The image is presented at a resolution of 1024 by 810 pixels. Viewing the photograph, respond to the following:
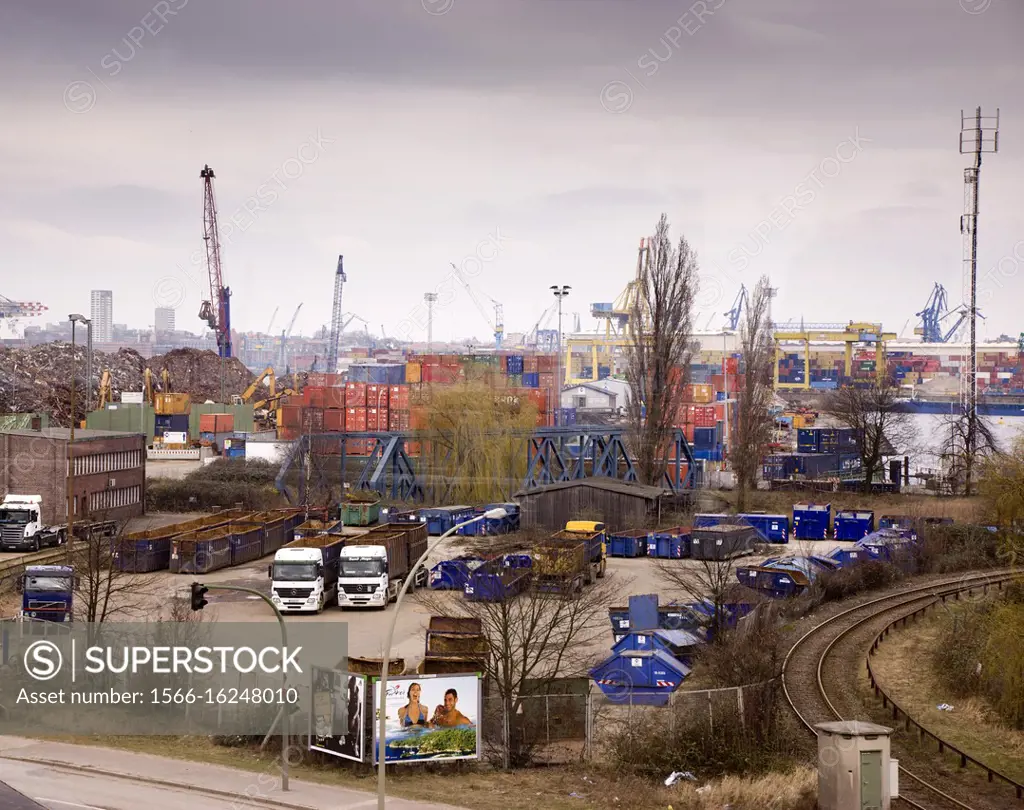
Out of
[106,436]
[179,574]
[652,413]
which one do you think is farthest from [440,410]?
[179,574]

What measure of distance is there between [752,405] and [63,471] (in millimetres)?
29203

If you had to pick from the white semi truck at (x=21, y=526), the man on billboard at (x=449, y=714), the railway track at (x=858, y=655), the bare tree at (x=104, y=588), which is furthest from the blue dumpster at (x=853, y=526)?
the man on billboard at (x=449, y=714)

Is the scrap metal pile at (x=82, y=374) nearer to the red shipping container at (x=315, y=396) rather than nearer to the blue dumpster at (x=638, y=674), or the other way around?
the red shipping container at (x=315, y=396)

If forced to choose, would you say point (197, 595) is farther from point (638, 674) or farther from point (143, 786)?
point (638, 674)

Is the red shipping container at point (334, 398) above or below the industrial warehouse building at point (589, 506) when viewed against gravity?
above

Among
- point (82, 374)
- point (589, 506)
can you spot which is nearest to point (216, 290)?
point (82, 374)

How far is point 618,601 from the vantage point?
3020 cm

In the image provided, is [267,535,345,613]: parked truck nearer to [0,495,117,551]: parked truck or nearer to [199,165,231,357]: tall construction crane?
[0,495,117,551]: parked truck

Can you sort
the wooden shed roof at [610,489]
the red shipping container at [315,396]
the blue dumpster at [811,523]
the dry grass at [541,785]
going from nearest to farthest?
the dry grass at [541,785] < the blue dumpster at [811,523] < the wooden shed roof at [610,489] < the red shipping container at [315,396]

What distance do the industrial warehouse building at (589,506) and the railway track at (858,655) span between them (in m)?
12.1

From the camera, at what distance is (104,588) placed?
92.4ft

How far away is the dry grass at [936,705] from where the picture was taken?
59.0 ft

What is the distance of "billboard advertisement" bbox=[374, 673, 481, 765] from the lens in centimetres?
1602

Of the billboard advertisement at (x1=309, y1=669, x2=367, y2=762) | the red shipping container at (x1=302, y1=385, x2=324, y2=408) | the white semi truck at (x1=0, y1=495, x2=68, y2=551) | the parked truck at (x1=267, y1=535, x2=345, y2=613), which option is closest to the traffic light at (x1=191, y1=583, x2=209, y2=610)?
the billboard advertisement at (x1=309, y1=669, x2=367, y2=762)
